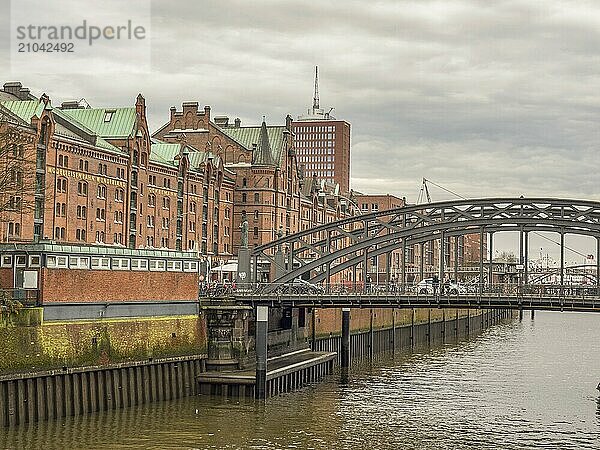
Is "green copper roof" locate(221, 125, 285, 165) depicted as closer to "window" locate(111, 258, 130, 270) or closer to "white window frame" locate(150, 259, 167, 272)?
"white window frame" locate(150, 259, 167, 272)

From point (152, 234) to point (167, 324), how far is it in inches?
1458

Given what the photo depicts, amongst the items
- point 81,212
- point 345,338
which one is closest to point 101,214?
point 81,212

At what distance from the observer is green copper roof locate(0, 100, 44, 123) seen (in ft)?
252

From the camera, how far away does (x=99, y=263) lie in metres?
50.4

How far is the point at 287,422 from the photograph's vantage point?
47719 mm

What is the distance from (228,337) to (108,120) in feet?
123

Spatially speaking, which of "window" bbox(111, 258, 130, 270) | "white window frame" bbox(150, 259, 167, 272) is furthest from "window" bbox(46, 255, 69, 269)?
"white window frame" bbox(150, 259, 167, 272)

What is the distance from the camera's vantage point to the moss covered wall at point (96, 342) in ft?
146

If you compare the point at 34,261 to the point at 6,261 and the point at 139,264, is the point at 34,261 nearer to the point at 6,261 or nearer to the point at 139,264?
the point at 6,261

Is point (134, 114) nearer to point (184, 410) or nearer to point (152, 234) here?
point (152, 234)

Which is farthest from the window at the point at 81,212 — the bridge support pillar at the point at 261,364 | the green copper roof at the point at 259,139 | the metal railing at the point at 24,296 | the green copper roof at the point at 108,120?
the metal railing at the point at 24,296

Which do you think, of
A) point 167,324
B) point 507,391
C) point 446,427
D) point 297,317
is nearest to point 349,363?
point 297,317

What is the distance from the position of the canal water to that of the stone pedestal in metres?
3.76

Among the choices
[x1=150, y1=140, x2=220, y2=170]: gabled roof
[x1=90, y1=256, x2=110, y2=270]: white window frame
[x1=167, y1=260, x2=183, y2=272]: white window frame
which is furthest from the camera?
[x1=150, y1=140, x2=220, y2=170]: gabled roof
